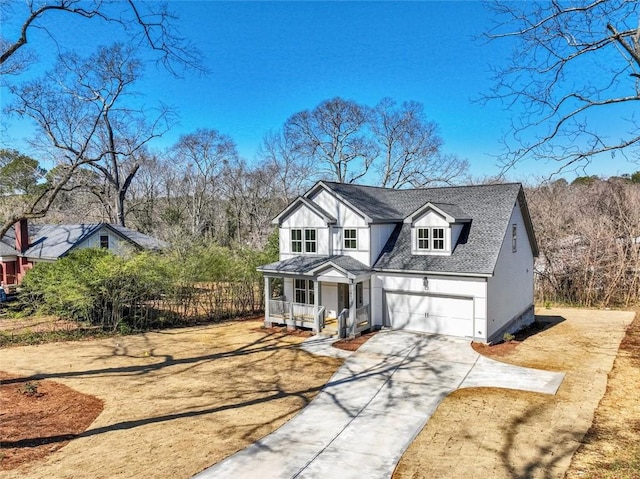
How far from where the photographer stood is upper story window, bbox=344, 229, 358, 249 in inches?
752

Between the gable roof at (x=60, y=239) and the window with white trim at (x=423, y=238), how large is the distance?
1935 cm

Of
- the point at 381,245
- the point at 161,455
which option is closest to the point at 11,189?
the point at 381,245

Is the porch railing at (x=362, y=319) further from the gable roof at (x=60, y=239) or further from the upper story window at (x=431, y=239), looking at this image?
the gable roof at (x=60, y=239)

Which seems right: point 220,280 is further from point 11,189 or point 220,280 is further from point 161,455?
point 11,189

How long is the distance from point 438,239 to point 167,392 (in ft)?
39.1

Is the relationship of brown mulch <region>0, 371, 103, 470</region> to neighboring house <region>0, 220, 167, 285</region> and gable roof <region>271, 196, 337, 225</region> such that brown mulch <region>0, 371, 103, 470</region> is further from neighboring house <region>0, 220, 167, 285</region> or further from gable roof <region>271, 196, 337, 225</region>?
neighboring house <region>0, 220, 167, 285</region>

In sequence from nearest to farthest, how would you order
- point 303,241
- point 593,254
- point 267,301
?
point 267,301 < point 303,241 < point 593,254

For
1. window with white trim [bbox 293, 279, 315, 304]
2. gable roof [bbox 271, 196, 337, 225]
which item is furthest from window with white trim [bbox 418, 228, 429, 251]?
window with white trim [bbox 293, 279, 315, 304]

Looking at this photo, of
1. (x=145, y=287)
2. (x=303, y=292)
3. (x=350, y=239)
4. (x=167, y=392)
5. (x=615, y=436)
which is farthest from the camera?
(x=303, y=292)

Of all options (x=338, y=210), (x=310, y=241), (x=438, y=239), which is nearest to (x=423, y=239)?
(x=438, y=239)

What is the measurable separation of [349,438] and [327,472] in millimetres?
1448

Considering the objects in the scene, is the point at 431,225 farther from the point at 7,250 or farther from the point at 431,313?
the point at 7,250

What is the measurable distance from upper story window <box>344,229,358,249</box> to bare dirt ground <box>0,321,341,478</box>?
4.85 meters

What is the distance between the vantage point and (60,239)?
28.9 m
